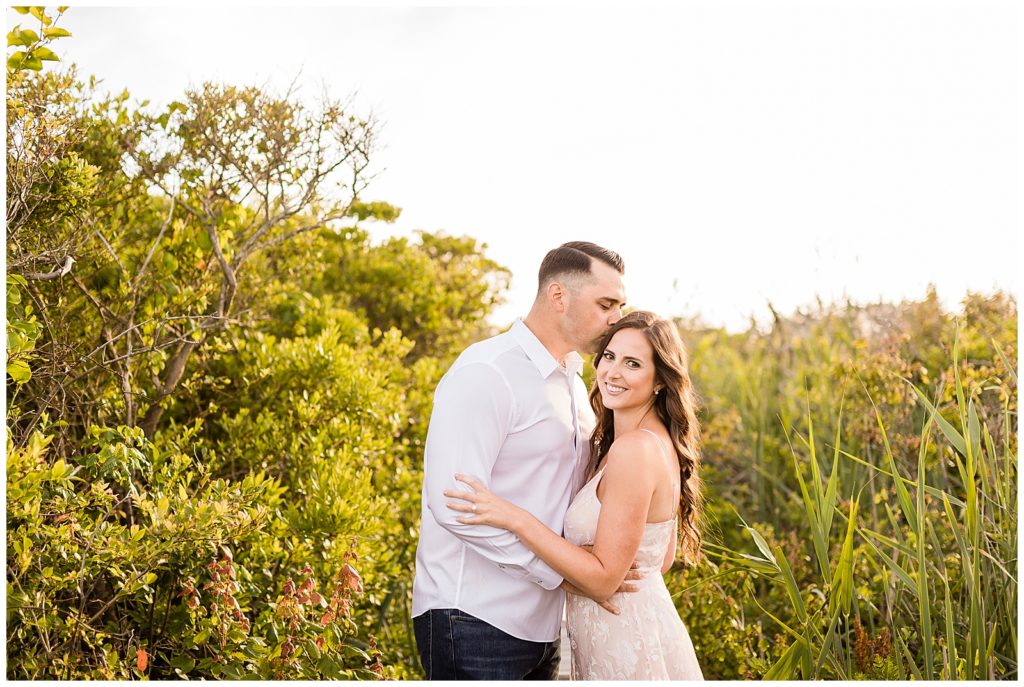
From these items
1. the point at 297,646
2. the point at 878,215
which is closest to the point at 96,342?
the point at 297,646

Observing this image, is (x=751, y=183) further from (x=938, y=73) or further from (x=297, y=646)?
(x=297, y=646)

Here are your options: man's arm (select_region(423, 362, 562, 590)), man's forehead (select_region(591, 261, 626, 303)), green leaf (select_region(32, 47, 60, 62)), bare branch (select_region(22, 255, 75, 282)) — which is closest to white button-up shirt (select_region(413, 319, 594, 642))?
man's arm (select_region(423, 362, 562, 590))

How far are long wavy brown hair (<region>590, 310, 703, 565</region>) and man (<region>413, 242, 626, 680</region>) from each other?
9 cm

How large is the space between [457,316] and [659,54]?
254cm

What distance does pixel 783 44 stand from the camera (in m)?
4.41

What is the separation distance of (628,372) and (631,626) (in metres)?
0.83

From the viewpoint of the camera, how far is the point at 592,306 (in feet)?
9.12

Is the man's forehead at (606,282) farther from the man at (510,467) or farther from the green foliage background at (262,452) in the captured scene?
the green foliage background at (262,452)

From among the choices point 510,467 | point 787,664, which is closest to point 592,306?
point 510,467

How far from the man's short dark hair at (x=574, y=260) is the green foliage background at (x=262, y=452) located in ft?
3.02

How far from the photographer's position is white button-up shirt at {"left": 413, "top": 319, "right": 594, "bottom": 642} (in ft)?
8.09

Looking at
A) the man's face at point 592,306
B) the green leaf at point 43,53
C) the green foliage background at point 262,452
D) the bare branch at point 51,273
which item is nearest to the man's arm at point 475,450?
the man's face at point 592,306

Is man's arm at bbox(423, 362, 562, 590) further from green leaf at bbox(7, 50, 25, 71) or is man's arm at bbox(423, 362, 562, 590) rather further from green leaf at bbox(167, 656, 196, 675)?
green leaf at bbox(7, 50, 25, 71)

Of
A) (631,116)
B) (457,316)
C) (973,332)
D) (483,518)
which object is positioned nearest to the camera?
(483,518)
